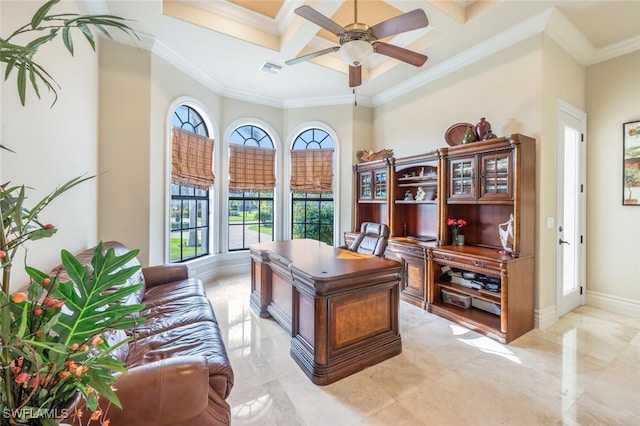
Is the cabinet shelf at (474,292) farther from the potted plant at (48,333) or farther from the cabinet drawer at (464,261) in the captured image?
the potted plant at (48,333)

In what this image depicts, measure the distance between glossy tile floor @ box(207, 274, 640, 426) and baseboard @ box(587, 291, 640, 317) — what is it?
321 millimetres

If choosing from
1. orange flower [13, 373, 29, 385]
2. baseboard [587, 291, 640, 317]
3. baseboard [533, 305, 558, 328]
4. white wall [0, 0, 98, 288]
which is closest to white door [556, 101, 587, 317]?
baseboard [587, 291, 640, 317]

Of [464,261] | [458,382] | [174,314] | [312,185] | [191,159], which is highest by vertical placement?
[191,159]

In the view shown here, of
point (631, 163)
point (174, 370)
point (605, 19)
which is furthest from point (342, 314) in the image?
point (605, 19)

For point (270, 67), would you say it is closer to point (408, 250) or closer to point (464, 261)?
point (408, 250)

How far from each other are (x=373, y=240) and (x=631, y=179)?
314cm

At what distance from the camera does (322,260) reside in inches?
106

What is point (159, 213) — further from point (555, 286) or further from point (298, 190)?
point (555, 286)

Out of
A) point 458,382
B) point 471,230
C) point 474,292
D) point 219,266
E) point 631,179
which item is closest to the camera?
point 458,382

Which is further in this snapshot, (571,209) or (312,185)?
(312,185)

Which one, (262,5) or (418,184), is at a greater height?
(262,5)

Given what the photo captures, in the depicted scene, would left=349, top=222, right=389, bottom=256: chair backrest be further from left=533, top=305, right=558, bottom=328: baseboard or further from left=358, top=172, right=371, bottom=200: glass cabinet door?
left=533, top=305, right=558, bottom=328: baseboard

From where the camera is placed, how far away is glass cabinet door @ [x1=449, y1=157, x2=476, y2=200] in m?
3.33

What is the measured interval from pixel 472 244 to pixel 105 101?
485 centimetres
